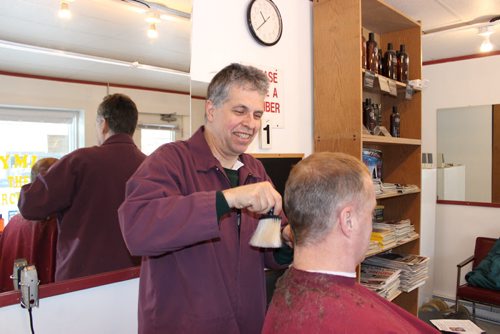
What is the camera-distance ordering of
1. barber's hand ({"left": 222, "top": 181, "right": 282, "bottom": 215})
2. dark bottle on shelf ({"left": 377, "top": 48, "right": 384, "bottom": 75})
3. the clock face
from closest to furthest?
barber's hand ({"left": 222, "top": 181, "right": 282, "bottom": 215}) < the clock face < dark bottle on shelf ({"left": 377, "top": 48, "right": 384, "bottom": 75})

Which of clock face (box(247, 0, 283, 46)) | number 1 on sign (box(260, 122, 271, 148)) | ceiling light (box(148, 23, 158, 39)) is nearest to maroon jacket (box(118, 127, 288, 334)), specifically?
ceiling light (box(148, 23, 158, 39))

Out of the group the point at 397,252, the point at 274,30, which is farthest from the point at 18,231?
the point at 397,252

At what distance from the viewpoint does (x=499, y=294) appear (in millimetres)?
3395

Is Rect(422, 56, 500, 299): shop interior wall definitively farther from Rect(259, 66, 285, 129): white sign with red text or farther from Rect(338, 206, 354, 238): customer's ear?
Rect(338, 206, 354, 238): customer's ear

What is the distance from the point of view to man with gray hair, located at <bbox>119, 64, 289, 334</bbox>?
1.10 metres

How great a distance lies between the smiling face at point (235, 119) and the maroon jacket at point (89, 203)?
0.43 m

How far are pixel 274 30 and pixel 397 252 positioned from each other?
6.57 ft

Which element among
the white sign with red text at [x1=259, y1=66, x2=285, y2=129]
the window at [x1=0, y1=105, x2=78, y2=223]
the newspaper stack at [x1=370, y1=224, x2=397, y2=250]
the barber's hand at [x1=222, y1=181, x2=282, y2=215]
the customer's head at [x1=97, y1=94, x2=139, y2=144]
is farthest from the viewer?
the newspaper stack at [x1=370, y1=224, x2=397, y2=250]

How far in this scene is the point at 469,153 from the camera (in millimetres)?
4219

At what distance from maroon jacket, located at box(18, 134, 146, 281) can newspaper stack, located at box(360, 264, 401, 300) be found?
63.4 inches

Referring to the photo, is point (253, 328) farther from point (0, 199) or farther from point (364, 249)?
point (0, 199)

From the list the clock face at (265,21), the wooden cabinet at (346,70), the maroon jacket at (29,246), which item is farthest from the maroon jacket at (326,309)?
the clock face at (265,21)

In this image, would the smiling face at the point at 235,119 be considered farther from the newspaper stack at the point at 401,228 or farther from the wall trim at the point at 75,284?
the newspaper stack at the point at 401,228

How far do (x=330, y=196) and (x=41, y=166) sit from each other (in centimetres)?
107
